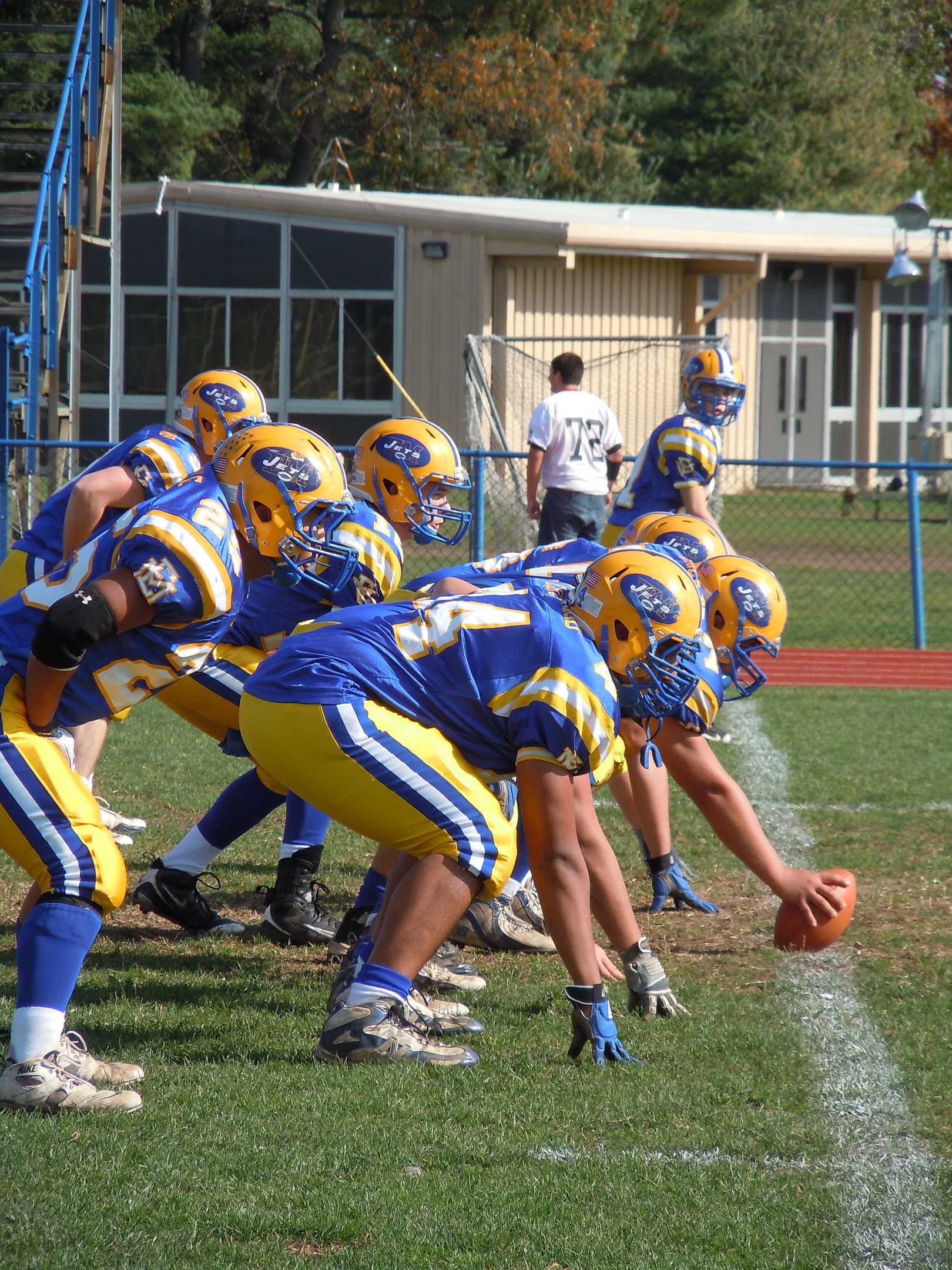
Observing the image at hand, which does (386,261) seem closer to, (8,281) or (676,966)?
(8,281)

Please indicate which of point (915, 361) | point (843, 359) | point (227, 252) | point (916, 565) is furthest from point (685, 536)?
point (915, 361)

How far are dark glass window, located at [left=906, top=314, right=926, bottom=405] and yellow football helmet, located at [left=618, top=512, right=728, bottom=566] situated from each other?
22786 mm

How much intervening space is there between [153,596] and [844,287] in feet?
77.9

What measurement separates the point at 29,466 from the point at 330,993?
7.68m

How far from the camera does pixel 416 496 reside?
201 inches

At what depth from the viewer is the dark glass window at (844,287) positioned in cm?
2520

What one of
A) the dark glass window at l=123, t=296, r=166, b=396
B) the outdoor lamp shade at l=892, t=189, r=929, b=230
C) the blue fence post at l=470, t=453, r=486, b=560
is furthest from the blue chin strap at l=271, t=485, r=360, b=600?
the outdoor lamp shade at l=892, t=189, r=929, b=230

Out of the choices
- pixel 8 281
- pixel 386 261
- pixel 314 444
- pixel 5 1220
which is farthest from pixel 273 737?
pixel 386 261

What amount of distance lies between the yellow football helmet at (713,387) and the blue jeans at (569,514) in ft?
11.7

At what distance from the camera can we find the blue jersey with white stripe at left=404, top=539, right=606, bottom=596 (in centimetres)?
461

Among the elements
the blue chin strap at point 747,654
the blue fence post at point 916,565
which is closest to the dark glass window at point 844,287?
the blue fence post at point 916,565

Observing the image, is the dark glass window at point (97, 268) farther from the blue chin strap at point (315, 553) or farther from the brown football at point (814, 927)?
the brown football at point (814, 927)

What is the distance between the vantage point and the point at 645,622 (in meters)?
3.75

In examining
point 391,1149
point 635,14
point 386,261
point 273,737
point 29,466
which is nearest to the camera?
point 391,1149
